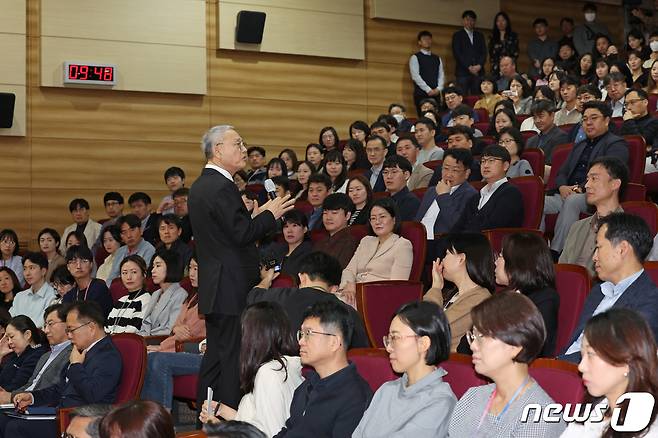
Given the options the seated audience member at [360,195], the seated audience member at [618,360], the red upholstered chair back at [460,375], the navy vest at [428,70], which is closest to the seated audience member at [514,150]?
the seated audience member at [360,195]

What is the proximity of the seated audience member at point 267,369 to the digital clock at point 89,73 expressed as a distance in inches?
223

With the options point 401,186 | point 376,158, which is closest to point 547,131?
point 376,158

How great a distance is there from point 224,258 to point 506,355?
1.45m

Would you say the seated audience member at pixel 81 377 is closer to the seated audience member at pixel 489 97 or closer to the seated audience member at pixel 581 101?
the seated audience member at pixel 581 101

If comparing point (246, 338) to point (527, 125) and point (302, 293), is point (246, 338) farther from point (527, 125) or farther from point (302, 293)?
point (527, 125)

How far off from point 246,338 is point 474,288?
855mm

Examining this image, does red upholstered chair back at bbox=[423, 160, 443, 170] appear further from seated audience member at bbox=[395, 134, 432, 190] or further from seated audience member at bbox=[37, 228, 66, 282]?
seated audience member at bbox=[37, 228, 66, 282]

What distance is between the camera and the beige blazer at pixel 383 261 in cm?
482

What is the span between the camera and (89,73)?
8.33m

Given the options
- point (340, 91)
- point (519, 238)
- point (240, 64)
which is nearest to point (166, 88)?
point (240, 64)

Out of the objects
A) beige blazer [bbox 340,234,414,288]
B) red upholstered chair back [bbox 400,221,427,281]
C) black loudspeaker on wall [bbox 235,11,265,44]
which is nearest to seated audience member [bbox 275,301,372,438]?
beige blazer [bbox 340,234,414,288]

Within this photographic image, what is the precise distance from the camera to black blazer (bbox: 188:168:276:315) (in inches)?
134

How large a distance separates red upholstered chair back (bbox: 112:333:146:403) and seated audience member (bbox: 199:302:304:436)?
982mm

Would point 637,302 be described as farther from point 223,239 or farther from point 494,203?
point 494,203
